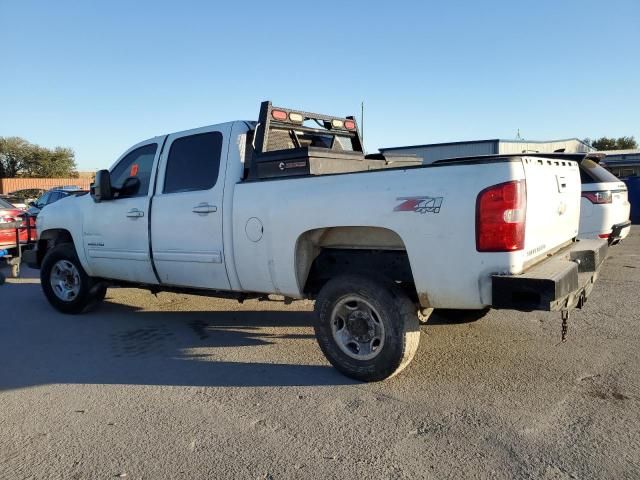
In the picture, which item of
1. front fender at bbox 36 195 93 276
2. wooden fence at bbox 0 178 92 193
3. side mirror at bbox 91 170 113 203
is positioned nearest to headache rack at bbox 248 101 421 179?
side mirror at bbox 91 170 113 203

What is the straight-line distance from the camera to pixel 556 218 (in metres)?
4.36

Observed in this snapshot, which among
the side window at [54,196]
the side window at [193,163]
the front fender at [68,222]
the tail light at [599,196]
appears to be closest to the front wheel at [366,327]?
the side window at [193,163]

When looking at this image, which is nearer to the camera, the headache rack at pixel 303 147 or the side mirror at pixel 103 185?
the headache rack at pixel 303 147

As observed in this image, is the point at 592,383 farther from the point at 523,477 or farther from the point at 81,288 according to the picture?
the point at 81,288

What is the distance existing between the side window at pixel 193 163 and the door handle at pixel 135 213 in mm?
381

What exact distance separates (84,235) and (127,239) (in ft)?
2.81

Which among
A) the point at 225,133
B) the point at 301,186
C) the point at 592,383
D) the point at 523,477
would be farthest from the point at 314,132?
the point at 523,477

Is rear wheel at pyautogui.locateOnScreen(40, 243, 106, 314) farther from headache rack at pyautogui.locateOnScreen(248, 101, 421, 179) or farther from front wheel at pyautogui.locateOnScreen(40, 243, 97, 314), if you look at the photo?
headache rack at pyautogui.locateOnScreen(248, 101, 421, 179)

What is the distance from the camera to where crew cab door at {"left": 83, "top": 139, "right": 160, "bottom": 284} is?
19.1 feet

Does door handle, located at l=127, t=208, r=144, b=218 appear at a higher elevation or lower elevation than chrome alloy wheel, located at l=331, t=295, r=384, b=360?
higher

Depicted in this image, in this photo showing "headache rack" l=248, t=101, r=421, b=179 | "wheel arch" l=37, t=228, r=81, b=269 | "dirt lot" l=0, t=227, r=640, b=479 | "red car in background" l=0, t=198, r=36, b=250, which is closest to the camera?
"dirt lot" l=0, t=227, r=640, b=479

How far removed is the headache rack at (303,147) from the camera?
181 inches

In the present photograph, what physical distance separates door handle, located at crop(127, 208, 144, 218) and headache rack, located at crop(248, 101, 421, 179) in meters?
1.55

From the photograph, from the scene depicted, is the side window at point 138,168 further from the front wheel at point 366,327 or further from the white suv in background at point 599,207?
the white suv in background at point 599,207
